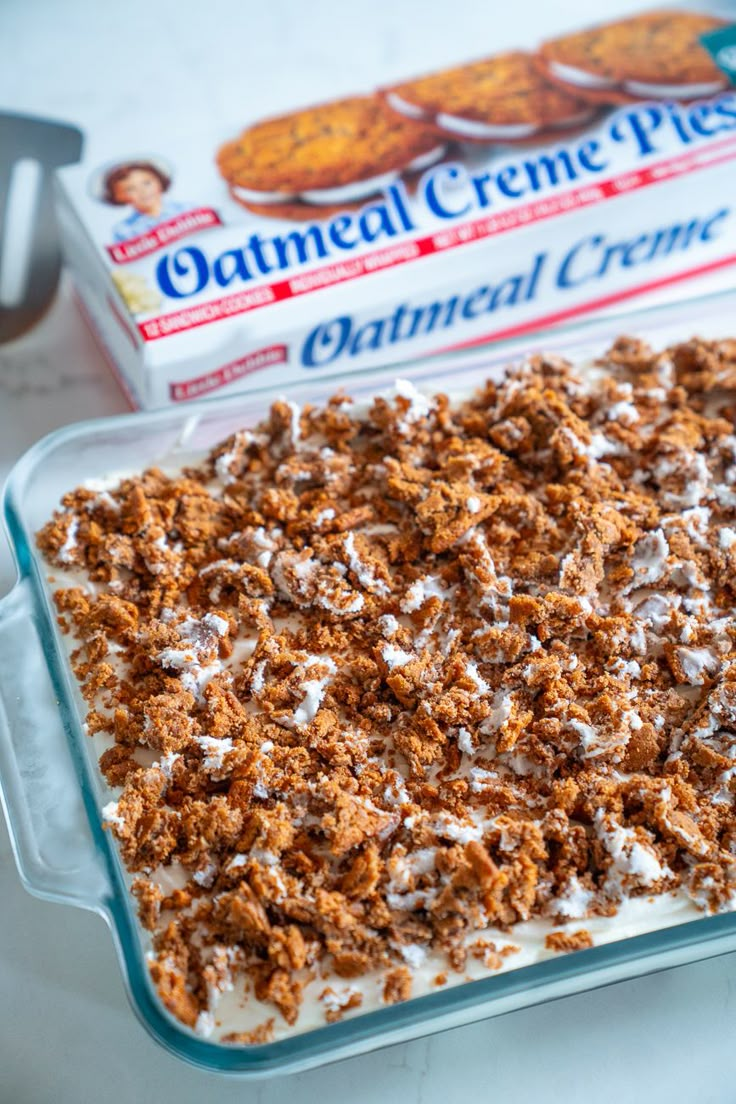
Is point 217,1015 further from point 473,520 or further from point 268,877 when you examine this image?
point 473,520

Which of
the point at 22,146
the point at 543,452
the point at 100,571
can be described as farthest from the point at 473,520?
the point at 22,146

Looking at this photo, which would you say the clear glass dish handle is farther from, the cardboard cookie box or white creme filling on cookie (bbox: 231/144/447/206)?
white creme filling on cookie (bbox: 231/144/447/206)

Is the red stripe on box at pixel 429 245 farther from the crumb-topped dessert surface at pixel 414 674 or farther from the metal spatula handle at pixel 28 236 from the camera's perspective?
the metal spatula handle at pixel 28 236

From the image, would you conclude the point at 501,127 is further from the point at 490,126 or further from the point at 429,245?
the point at 429,245

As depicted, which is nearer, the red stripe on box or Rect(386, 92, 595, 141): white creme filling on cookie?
the red stripe on box

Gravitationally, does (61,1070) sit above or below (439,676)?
below

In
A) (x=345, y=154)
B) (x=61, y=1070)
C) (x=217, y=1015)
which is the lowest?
(x=61, y=1070)

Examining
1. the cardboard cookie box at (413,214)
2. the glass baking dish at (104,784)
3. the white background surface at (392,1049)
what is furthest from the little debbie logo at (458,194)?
the white background surface at (392,1049)

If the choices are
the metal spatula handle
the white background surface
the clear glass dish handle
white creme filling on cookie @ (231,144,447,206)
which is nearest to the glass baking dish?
the clear glass dish handle
